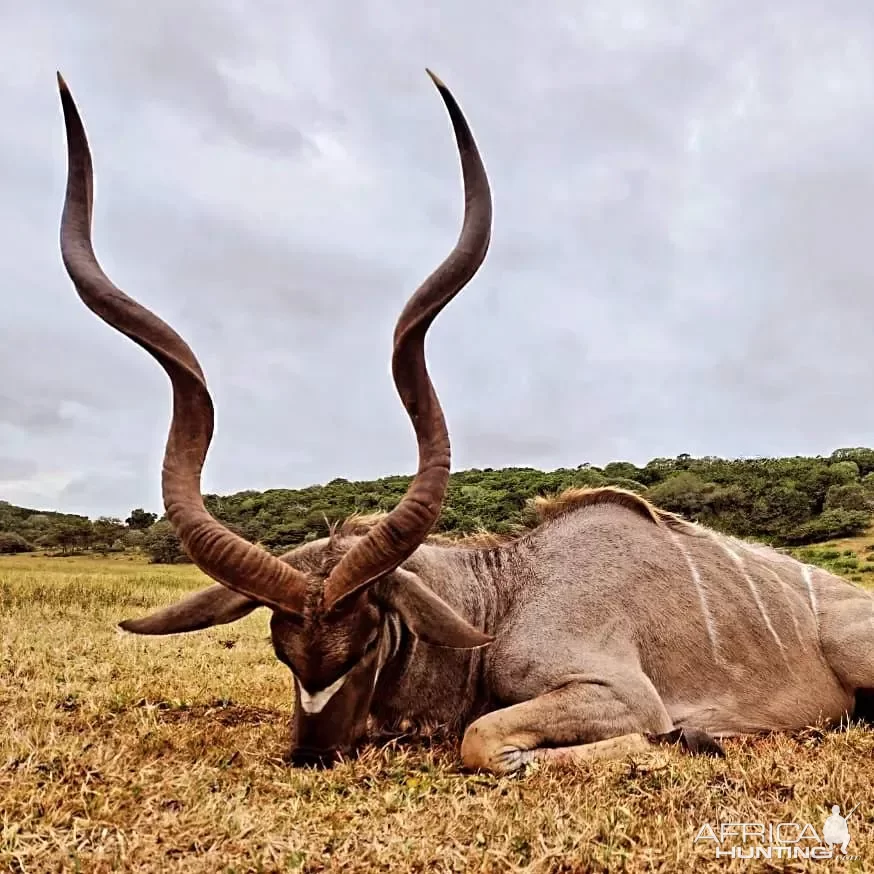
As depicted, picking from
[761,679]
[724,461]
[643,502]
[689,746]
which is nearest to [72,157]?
[643,502]

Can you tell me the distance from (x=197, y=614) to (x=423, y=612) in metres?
1.33

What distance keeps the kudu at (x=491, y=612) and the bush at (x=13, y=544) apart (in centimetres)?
2955

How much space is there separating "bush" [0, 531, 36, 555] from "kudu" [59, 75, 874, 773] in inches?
1163

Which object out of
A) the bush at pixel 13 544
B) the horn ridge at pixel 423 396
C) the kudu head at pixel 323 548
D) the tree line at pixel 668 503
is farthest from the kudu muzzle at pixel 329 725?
the bush at pixel 13 544

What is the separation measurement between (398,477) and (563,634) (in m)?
46.1

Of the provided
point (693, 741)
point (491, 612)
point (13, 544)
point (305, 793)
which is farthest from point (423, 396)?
point (13, 544)

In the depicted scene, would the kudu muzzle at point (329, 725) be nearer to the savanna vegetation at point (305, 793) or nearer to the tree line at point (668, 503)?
the savanna vegetation at point (305, 793)

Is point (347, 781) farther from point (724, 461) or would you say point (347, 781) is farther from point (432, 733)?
point (724, 461)

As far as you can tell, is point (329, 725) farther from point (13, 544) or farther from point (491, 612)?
point (13, 544)

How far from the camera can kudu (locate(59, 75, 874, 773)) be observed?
4531 mm

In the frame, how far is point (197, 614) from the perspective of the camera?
500 cm

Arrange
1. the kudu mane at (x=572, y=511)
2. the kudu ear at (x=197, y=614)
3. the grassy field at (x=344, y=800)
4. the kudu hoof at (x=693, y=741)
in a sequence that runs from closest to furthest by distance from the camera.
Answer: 1. the grassy field at (x=344, y=800)
2. the kudu hoof at (x=693, y=741)
3. the kudu ear at (x=197, y=614)
4. the kudu mane at (x=572, y=511)

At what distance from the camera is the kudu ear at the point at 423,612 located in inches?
190

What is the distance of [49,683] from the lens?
258 inches
